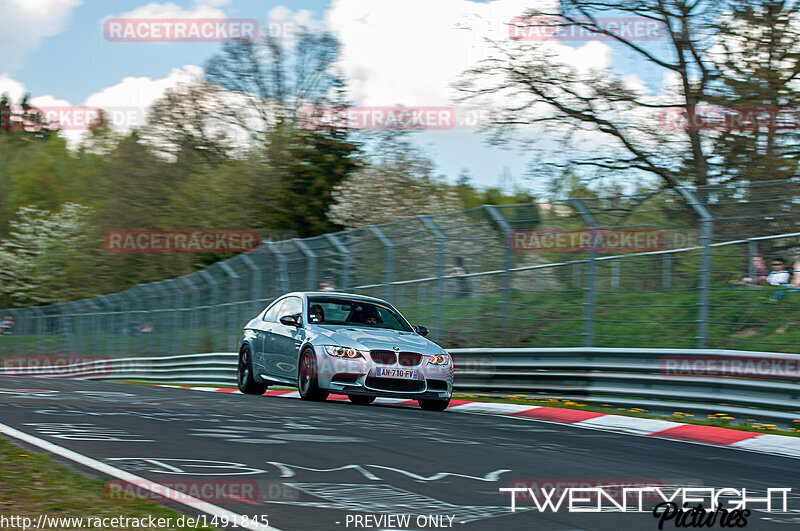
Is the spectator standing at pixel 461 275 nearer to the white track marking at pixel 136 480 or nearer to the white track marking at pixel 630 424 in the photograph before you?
the white track marking at pixel 630 424

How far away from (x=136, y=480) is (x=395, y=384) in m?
6.60

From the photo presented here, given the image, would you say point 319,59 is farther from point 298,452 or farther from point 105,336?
point 298,452

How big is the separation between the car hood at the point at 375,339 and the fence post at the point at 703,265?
302 centimetres

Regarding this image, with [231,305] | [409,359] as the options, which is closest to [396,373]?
[409,359]

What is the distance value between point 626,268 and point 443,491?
752cm

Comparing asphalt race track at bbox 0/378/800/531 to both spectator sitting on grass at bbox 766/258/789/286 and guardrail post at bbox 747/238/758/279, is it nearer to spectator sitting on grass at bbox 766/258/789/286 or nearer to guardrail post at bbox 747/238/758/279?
spectator sitting on grass at bbox 766/258/789/286

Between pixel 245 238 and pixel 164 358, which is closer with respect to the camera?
pixel 164 358

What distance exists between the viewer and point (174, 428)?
7.76 m

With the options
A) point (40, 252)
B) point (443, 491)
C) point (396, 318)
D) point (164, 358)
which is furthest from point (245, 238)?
point (443, 491)

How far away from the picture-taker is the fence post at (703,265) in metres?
11.1

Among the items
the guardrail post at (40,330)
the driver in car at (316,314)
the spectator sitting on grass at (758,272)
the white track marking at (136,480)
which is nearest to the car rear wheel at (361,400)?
the driver in car at (316,314)

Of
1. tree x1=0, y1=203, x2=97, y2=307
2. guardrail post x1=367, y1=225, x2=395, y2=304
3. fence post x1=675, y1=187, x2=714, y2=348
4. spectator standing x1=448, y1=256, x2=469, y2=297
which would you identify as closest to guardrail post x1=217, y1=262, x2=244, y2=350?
guardrail post x1=367, y1=225, x2=395, y2=304

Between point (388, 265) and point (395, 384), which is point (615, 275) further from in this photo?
point (388, 265)

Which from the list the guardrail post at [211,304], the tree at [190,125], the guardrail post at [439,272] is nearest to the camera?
the guardrail post at [439,272]
